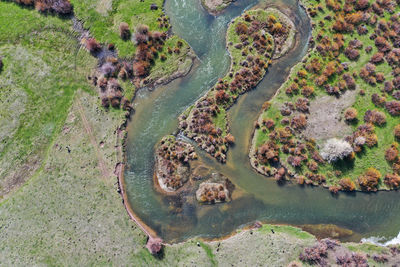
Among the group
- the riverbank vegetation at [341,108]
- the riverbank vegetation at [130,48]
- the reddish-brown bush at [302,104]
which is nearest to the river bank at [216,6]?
the riverbank vegetation at [130,48]

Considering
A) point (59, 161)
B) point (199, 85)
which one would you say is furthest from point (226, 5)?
point (59, 161)

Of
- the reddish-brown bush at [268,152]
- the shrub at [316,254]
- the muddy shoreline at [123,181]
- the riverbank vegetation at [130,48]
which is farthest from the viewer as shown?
the riverbank vegetation at [130,48]

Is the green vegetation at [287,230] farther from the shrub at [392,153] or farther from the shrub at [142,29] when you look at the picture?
the shrub at [142,29]

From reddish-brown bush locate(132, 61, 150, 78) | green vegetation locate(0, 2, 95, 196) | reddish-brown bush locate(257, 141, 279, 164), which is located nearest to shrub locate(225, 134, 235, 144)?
reddish-brown bush locate(257, 141, 279, 164)

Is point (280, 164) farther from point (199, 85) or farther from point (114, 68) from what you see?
point (114, 68)

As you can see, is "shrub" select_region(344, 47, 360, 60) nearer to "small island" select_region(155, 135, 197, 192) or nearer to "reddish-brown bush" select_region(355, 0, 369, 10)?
"reddish-brown bush" select_region(355, 0, 369, 10)

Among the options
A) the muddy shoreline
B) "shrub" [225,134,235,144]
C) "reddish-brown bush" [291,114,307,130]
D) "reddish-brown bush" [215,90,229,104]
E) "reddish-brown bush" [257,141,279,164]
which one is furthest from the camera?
"reddish-brown bush" [215,90,229,104]
